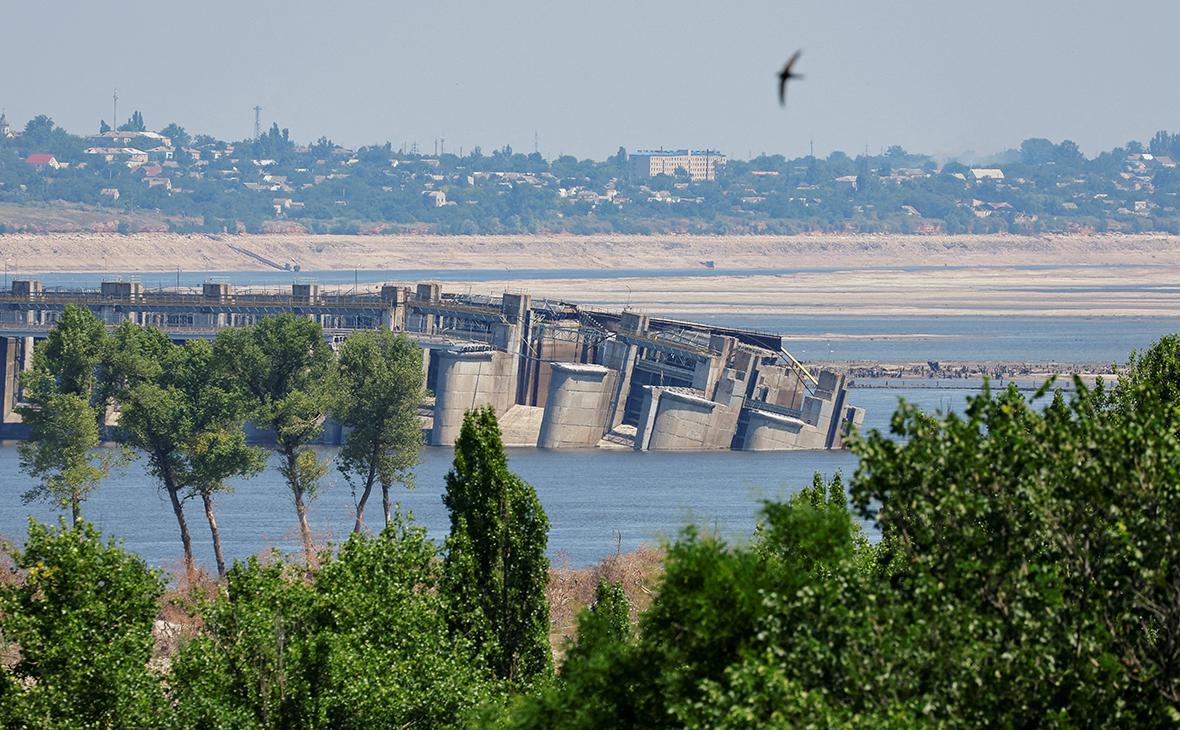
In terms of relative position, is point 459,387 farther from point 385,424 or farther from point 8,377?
point 385,424

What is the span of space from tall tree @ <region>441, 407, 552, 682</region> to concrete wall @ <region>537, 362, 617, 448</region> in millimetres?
69644

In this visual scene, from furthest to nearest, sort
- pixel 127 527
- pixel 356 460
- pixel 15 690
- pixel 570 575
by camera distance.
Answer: pixel 127 527, pixel 356 460, pixel 570 575, pixel 15 690

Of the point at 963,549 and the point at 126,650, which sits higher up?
the point at 963,549

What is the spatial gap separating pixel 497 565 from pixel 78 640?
22.9 feet

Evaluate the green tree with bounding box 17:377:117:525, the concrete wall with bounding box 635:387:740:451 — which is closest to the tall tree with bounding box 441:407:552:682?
the green tree with bounding box 17:377:117:525

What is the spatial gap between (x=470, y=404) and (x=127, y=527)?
33.0 meters

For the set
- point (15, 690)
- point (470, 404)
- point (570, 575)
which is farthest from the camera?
point (470, 404)

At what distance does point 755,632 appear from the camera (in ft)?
67.6

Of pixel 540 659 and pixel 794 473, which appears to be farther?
pixel 794 473

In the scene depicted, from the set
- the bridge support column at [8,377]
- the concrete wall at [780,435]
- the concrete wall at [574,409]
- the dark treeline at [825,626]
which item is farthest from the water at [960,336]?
the dark treeline at [825,626]

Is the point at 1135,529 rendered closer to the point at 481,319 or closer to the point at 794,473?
the point at 794,473

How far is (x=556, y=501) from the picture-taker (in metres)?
83.1

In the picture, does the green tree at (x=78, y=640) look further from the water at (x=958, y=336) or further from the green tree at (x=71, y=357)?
the water at (x=958, y=336)

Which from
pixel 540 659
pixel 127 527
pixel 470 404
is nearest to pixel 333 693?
pixel 540 659
